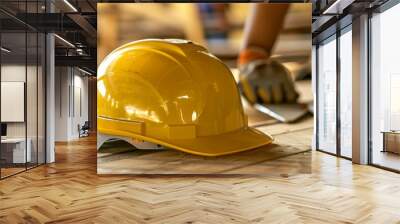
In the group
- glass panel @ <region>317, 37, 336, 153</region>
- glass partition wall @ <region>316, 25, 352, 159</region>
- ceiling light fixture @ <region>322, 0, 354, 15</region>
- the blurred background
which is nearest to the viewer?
the blurred background

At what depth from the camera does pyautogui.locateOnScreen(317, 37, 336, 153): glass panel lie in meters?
8.67

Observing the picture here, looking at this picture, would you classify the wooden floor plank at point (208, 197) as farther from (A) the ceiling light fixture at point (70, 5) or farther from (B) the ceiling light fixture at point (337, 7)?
(A) the ceiling light fixture at point (70, 5)

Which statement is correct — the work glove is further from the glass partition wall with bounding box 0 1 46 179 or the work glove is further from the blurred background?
the glass partition wall with bounding box 0 1 46 179

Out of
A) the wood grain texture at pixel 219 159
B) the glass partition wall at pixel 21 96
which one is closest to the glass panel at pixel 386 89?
the wood grain texture at pixel 219 159

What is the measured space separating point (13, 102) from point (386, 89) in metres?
5.72

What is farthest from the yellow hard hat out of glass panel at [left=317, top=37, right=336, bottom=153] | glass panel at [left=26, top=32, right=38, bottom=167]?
glass panel at [left=317, top=37, right=336, bottom=153]

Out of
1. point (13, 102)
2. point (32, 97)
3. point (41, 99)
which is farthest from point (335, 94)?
point (13, 102)

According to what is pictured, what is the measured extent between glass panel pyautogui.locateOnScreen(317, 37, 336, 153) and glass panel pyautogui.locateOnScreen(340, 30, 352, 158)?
386 mm

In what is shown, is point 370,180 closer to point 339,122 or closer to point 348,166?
point 348,166

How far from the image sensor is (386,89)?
6445 mm

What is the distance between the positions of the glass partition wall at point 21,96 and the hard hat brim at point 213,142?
1.62 m

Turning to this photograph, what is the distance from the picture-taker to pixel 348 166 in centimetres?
679

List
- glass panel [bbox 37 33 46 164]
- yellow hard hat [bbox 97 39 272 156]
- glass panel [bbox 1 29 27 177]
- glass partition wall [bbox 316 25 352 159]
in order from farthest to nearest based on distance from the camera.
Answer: glass partition wall [bbox 316 25 352 159], glass panel [bbox 37 33 46 164], glass panel [bbox 1 29 27 177], yellow hard hat [bbox 97 39 272 156]

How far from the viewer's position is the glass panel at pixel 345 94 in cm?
775
